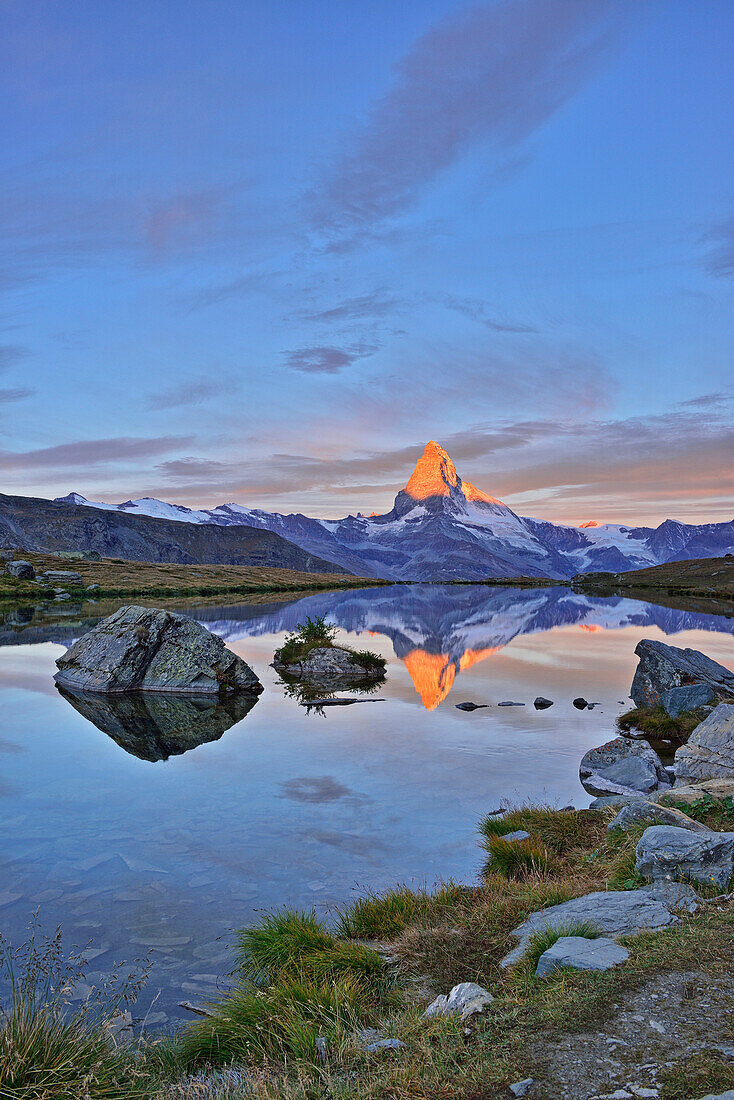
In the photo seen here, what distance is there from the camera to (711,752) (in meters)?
17.7

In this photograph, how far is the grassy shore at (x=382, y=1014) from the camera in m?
5.98

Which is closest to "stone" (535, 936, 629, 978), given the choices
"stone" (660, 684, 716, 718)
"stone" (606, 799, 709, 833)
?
"stone" (606, 799, 709, 833)

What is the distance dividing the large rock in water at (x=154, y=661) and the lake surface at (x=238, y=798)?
5.96 ft

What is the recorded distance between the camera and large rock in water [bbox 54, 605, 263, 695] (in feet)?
113

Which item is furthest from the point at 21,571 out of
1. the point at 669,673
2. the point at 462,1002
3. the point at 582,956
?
the point at 582,956

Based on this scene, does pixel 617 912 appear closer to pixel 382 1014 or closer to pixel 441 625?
pixel 382 1014

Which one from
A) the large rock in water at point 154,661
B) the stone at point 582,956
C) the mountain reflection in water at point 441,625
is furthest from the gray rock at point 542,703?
the stone at point 582,956

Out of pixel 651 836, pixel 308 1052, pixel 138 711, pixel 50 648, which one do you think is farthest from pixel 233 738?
pixel 50 648

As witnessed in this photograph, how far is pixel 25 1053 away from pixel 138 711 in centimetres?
2502

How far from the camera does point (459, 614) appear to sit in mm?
98375

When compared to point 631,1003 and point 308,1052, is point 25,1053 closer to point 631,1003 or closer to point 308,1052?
point 308,1052

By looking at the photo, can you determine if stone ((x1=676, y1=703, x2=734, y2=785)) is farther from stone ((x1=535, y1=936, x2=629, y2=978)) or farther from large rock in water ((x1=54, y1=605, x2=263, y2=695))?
large rock in water ((x1=54, y1=605, x2=263, y2=695))

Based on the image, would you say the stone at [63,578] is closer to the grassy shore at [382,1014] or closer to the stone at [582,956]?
the grassy shore at [382,1014]

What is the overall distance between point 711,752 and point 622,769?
11.1ft
